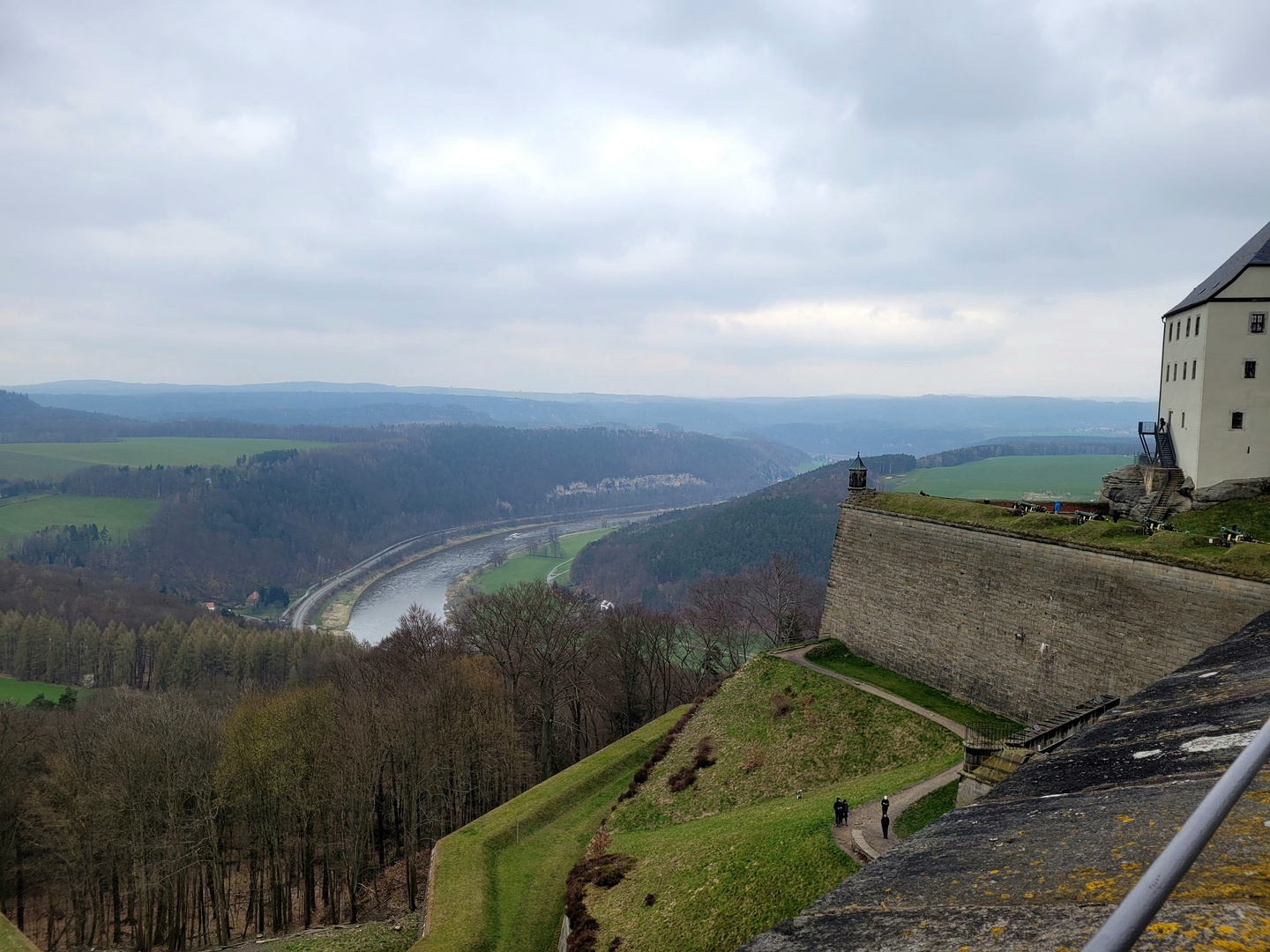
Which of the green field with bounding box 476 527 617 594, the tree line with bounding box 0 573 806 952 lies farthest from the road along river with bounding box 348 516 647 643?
the tree line with bounding box 0 573 806 952

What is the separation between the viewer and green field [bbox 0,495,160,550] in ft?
563

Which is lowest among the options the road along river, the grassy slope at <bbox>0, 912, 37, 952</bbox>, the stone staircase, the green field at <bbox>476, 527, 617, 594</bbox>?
the road along river

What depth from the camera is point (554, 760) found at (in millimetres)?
52562

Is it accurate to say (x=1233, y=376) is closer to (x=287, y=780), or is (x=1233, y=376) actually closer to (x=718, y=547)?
(x=287, y=780)

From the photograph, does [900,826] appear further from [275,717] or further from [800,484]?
[800,484]

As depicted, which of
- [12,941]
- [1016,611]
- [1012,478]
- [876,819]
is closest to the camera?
[876,819]

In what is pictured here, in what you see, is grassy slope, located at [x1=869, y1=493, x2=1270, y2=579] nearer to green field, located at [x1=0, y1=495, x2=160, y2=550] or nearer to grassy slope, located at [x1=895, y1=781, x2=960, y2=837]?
grassy slope, located at [x1=895, y1=781, x2=960, y2=837]

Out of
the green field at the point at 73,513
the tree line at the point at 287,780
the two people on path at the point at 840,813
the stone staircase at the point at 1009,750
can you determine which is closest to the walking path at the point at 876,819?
the two people on path at the point at 840,813

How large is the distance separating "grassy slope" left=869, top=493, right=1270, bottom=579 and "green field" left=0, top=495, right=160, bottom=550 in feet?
649

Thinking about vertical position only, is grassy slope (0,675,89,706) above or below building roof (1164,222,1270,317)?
below

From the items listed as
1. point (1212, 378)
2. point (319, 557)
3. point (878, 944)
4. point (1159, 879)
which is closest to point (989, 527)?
point (1212, 378)

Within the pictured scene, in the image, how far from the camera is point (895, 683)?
32219 mm

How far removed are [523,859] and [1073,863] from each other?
28.2 m

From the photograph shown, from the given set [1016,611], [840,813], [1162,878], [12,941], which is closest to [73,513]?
[12,941]
